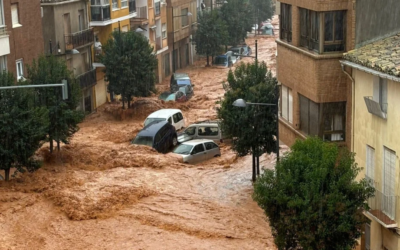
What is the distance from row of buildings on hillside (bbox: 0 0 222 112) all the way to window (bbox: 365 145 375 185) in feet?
64.6

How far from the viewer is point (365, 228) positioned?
22000 mm

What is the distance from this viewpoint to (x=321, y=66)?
23.5 metres

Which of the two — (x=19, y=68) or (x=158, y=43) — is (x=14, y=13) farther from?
(x=158, y=43)

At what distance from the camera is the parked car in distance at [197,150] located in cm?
3528

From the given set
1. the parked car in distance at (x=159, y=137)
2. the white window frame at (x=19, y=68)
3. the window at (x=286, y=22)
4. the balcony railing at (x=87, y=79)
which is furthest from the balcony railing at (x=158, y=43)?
the window at (x=286, y=22)

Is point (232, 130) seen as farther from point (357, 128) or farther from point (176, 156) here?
point (357, 128)

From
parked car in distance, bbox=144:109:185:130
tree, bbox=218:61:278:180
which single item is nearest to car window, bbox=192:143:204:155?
tree, bbox=218:61:278:180

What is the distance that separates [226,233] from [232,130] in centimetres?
599

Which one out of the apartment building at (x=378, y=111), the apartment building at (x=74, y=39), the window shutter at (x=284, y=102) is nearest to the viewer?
the apartment building at (x=378, y=111)

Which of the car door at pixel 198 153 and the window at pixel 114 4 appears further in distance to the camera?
the window at pixel 114 4

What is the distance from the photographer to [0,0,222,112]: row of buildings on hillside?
3781cm

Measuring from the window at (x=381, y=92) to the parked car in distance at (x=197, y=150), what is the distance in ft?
50.9

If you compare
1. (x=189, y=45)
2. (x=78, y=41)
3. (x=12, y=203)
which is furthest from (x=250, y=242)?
(x=189, y=45)

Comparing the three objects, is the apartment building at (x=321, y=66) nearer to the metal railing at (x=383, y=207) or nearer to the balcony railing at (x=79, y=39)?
the metal railing at (x=383, y=207)
